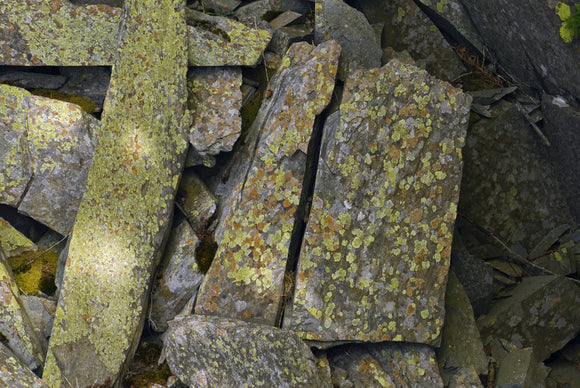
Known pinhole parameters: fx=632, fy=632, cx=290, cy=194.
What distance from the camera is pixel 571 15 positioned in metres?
8.79

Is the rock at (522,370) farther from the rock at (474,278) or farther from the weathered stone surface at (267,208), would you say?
the weathered stone surface at (267,208)

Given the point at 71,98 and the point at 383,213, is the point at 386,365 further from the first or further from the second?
the point at 71,98

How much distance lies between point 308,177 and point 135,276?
2.73m

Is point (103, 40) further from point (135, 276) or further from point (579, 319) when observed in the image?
point (579, 319)

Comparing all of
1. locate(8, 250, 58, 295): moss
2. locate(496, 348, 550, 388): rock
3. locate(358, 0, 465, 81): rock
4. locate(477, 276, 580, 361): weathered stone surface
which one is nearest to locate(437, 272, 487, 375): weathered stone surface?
locate(496, 348, 550, 388): rock

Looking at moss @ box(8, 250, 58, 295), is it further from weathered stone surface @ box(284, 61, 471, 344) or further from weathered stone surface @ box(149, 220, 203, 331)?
weathered stone surface @ box(284, 61, 471, 344)

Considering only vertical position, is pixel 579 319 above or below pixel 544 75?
below

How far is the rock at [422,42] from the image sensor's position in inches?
425

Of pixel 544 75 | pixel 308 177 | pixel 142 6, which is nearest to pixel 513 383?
pixel 308 177

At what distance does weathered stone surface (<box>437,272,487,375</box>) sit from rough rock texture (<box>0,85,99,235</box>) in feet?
18.1

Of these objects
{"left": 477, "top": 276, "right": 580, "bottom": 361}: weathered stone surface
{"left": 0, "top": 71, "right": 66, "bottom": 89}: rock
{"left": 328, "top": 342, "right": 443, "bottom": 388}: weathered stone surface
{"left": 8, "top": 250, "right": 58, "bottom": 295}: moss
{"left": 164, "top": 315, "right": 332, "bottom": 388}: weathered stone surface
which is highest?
{"left": 0, "top": 71, "right": 66, "bottom": 89}: rock

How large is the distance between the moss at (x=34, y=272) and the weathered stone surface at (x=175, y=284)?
1453 mm

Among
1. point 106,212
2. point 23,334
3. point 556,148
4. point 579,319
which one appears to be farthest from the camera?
point 556,148

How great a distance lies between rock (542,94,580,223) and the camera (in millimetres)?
9836
